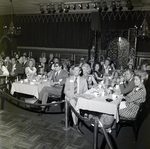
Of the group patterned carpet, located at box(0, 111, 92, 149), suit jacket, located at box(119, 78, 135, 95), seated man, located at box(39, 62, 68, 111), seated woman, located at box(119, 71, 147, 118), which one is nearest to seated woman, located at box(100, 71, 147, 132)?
seated woman, located at box(119, 71, 147, 118)

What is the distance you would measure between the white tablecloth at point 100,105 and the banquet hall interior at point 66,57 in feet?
0.12

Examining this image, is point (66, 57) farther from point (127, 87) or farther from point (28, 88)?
point (127, 87)

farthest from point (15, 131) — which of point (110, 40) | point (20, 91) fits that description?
point (110, 40)

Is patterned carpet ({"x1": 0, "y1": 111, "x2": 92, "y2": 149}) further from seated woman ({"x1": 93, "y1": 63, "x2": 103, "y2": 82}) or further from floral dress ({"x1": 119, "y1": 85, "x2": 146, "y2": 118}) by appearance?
seated woman ({"x1": 93, "y1": 63, "x2": 103, "y2": 82})

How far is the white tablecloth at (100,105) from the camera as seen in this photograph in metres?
3.79

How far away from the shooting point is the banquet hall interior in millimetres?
3855

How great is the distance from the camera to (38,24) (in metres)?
13.3

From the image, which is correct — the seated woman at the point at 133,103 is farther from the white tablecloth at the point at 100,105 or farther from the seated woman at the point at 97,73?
the seated woman at the point at 97,73

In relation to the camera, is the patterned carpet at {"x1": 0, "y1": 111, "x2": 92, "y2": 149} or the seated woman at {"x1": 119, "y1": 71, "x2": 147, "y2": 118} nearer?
the patterned carpet at {"x1": 0, "y1": 111, "x2": 92, "y2": 149}

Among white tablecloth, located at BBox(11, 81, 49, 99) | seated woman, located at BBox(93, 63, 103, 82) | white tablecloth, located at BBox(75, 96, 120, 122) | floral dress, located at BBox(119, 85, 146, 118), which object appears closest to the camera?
white tablecloth, located at BBox(75, 96, 120, 122)

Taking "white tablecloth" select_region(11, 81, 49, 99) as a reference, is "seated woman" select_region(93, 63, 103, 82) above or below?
above

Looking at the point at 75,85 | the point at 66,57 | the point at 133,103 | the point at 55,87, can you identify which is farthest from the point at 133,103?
the point at 66,57

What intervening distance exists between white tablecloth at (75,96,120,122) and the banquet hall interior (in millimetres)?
36

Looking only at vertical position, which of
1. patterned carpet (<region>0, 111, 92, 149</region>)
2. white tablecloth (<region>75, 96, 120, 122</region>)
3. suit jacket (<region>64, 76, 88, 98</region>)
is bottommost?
patterned carpet (<region>0, 111, 92, 149</region>)
